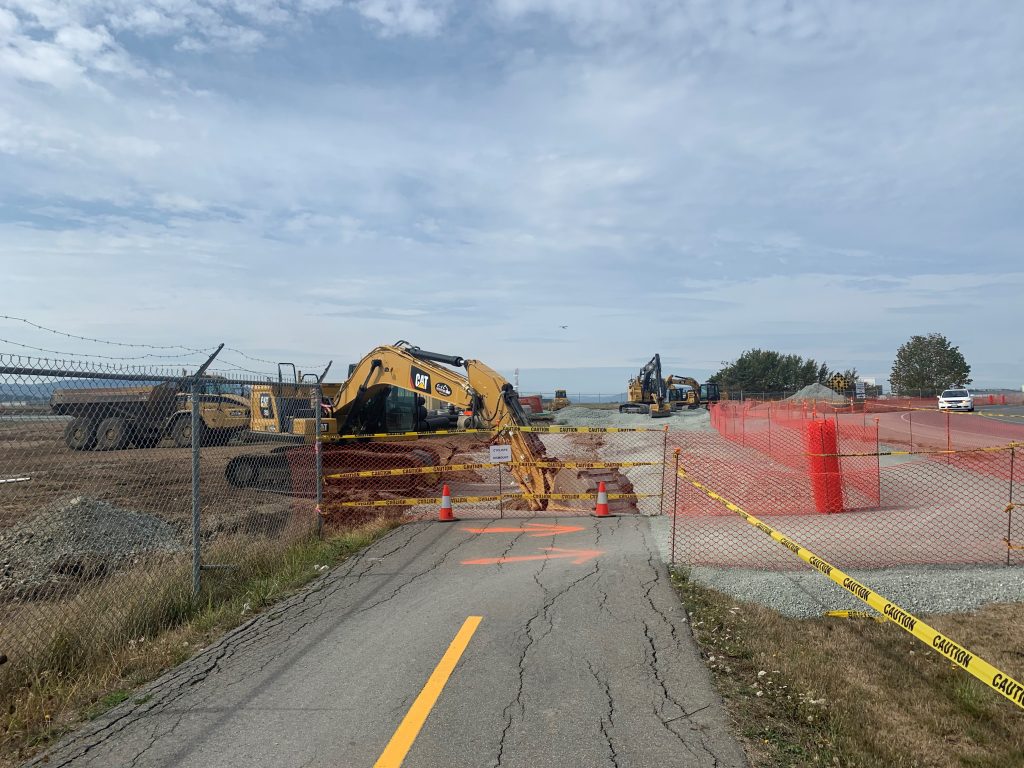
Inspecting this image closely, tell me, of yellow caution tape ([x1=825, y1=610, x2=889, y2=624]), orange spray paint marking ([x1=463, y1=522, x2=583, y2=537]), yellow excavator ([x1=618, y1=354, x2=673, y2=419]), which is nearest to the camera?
yellow caution tape ([x1=825, y1=610, x2=889, y2=624])

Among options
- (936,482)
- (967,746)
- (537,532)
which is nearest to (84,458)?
(537,532)

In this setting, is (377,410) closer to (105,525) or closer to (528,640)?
(105,525)

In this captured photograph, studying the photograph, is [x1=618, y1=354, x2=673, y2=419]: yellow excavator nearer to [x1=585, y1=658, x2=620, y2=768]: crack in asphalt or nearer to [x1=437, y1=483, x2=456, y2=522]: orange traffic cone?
[x1=437, y1=483, x2=456, y2=522]: orange traffic cone

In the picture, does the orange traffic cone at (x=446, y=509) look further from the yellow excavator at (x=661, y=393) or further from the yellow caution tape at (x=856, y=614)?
the yellow excavator at (x=661, y=393)

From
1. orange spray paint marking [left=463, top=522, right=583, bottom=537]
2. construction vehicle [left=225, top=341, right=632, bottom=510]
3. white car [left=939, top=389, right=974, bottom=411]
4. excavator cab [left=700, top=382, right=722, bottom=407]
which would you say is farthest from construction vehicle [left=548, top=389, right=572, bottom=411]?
orange spray paint marking [left=463, top=522, right=583, bottom=537]

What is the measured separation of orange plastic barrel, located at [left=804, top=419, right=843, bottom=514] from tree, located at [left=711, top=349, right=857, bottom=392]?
101252mm

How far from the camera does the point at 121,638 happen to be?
5.94m

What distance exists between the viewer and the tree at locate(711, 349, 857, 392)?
110562 mm

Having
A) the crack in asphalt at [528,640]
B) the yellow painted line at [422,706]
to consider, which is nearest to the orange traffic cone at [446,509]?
the crack in asphalt at [528,640]

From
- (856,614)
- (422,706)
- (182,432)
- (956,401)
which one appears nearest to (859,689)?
(856,614)

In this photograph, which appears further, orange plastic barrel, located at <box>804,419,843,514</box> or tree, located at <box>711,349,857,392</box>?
tree, located at <box>711,349,857,392</box>

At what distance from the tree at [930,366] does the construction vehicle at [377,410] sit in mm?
87390

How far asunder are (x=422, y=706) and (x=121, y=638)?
3093 mm

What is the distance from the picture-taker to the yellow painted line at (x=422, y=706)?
3.86 meters
